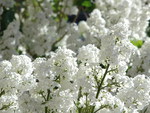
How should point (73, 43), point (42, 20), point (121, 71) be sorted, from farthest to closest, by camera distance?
1. point (42, 20)
2. point (73, 43)
3. point (121, 71)

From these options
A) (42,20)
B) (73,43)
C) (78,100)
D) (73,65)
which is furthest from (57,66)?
(42,20)

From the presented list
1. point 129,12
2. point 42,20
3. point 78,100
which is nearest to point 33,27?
point 42,20

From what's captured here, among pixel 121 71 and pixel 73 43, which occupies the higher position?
pixel 73 43

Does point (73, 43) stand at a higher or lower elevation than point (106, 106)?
higher

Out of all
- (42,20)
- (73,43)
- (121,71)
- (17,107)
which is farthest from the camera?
(42,20)

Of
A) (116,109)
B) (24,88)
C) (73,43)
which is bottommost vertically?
(116,109)

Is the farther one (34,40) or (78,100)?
(34,40)

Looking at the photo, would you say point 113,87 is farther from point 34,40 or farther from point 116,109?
point 34,40

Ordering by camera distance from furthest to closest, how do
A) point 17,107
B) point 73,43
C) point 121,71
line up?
point 73,43 < point 121,71 < point 17,107

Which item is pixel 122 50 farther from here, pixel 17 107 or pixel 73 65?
pixel 17 107
